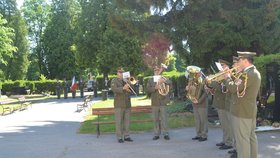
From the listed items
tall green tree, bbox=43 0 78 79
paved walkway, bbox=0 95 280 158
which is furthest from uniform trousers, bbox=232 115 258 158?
tall green tree, bbox=43 0 78 79

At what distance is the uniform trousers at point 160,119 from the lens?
494 inches

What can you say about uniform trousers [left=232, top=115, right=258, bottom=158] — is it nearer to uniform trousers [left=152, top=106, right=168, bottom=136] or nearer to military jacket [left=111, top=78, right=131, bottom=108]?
uniform trousers [left=152, top=106, right=168, bottom=136]

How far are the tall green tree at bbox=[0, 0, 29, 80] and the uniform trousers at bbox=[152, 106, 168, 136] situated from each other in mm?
55525

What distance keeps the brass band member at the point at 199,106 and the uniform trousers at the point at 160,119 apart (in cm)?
88

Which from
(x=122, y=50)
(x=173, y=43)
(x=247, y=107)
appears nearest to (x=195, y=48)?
(x=173, y=43)

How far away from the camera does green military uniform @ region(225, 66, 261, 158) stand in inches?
316

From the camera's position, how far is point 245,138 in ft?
26.5

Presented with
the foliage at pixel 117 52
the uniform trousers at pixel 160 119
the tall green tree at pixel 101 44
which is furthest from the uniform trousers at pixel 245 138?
the foliage at pixel 117 52

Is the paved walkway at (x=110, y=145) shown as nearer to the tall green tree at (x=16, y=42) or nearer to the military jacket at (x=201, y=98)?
the military jacket at (x=201, y=98)

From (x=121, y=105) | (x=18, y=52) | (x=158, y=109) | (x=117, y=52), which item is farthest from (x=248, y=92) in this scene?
(x=18, y=52)

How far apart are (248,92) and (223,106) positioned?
290 centimetres

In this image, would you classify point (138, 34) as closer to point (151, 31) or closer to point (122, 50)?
point (151, 31)

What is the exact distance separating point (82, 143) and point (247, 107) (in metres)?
5.74

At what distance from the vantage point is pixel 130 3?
19688 mm
